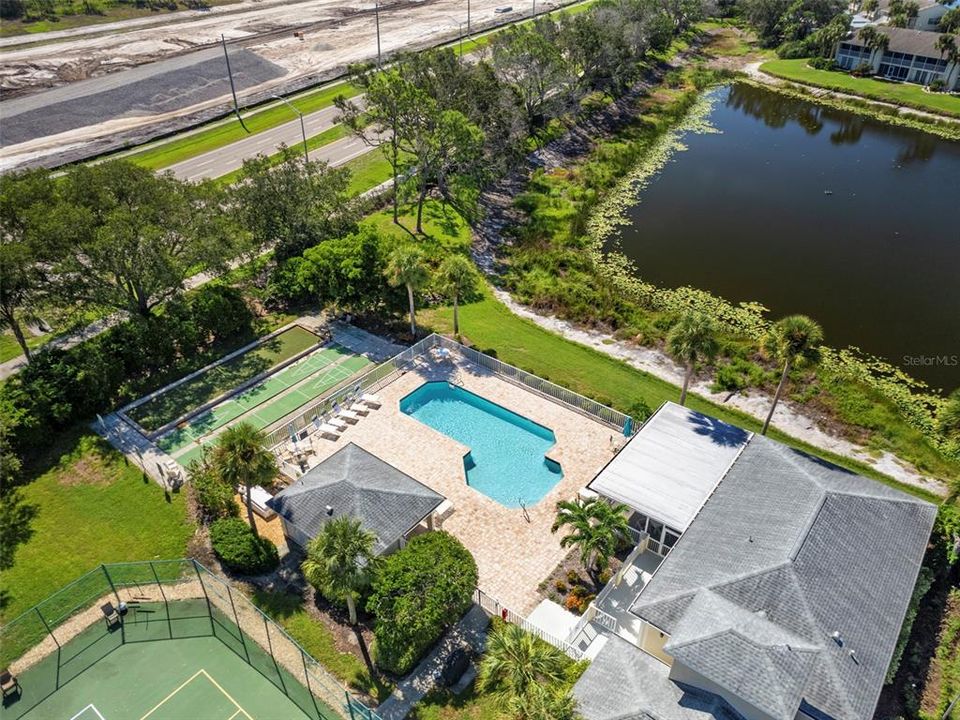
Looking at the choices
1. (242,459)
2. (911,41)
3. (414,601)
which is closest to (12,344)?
(242,459)

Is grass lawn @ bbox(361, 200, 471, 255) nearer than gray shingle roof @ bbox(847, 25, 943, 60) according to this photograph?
Yes

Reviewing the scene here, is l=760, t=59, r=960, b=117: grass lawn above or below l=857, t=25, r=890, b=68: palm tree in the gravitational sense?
below

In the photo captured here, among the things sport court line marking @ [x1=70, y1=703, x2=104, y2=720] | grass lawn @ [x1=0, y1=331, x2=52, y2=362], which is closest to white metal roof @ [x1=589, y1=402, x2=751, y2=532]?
sport court line marking @ [x1=70, y1=703, x2=104, y2=720]

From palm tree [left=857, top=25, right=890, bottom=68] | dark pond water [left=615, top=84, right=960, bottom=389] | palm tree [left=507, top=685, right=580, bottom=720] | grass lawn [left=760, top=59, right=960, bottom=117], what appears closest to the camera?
palm tree [left=507, top=685, right=580, bottom=720]

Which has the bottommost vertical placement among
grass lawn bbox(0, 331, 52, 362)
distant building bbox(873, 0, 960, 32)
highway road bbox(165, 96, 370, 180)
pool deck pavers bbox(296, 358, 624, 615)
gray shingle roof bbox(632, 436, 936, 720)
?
pool deck pavers bbox(296, 358, 624, 615)

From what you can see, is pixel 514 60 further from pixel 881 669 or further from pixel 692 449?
pixel 881 669

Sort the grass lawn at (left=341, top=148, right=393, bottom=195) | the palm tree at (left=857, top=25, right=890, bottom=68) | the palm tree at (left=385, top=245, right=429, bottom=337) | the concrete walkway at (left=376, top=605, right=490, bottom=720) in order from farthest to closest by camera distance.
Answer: the palm tree at (left=857, top=25, right=890, bottom=68) → the grass lawn at (left=341, top=148, right=393, bottom=195) → the palm tree at (left=385, top=245, right=429, bottom=337) → the concrete walkway at (left=376, top=605, right=490, bottom=720)

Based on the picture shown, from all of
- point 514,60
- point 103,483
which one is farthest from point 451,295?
point 514,60

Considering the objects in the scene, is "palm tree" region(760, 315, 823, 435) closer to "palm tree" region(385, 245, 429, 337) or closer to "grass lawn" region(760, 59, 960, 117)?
"palm tree" region(385, 245, 429, 337)
